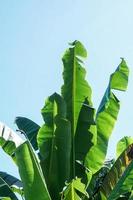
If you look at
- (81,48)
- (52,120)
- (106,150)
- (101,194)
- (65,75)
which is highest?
(81,48)

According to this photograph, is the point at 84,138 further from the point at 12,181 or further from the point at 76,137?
the point at 12,181

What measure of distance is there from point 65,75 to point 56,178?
127 cm

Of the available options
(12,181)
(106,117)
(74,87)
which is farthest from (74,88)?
(12,181)

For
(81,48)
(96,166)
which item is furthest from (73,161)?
(81,48)

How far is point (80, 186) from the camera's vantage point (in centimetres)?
439

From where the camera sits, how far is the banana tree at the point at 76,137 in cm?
501

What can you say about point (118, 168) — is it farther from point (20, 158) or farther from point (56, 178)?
point (20, 158)

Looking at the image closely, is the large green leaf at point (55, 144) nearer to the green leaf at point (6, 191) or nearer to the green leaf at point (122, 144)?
the green leaf at point (6, 191)

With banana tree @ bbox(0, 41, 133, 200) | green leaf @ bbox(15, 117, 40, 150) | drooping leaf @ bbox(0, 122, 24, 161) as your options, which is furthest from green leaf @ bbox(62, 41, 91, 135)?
drooping leaf @ bbox(0, 122, 24, 161)

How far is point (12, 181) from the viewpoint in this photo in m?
5.43

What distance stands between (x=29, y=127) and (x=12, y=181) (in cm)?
71

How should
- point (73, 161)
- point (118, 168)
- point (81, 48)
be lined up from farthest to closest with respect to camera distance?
point (81, 48) → point (73, 161) → point (118, 168)

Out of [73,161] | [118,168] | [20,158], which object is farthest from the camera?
[73,161]

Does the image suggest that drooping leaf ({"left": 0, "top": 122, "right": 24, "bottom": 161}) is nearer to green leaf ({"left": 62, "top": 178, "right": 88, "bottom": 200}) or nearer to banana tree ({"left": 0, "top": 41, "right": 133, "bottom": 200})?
banana tree ({"left": 0, "top": 41, "right": 133, "bottom": 200})
